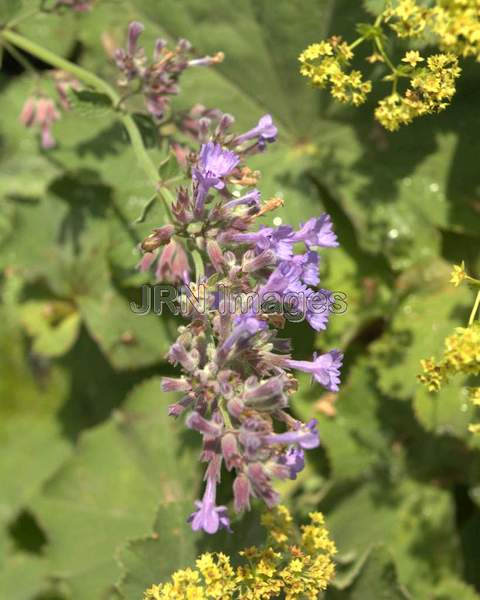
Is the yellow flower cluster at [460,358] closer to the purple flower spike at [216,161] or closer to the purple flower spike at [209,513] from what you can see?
the purple flower spike at [209,513]

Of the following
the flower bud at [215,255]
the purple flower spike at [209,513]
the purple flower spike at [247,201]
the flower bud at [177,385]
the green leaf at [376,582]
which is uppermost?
the purple flower spike at [247,201]

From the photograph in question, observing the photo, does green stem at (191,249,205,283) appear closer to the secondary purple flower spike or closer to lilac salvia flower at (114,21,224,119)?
the secondary purple flower spike

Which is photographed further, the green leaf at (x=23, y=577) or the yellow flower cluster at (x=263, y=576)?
the green leaf at (x=23, y=577)

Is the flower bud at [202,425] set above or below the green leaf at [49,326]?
above

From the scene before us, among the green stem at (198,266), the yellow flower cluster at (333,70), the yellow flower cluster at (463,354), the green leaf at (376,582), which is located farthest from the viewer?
the green leaf at (376,582)

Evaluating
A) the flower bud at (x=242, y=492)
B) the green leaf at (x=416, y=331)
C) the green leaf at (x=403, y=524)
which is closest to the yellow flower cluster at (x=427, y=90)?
the green leaf at (x=416, y=331)

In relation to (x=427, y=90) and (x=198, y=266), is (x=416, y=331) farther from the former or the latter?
(x=198, y=266)

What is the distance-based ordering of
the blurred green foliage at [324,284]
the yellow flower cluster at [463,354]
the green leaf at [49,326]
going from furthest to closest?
the green leaf at [49,326], the blurred green foliage at [324,284], the yellow flower cluster at [463,354]

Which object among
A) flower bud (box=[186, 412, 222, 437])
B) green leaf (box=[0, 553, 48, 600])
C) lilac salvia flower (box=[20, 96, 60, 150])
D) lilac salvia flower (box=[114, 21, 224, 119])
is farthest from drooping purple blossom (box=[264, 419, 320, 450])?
green leaf (box=[0, 553, 48, 600])
